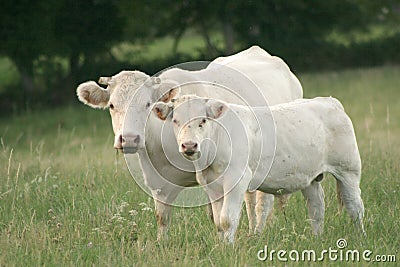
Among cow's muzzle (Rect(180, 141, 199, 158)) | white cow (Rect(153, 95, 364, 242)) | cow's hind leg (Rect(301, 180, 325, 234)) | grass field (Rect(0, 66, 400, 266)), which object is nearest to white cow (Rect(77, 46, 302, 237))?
grass field (Rect(0, 66, 400, 266))

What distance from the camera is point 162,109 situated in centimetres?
620

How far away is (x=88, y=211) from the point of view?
725 cm

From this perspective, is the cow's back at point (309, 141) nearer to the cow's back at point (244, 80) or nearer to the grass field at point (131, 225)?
the grass field at point (131, 225)

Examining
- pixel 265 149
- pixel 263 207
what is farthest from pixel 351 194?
pixel 263 207

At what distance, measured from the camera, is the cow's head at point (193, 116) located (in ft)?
19.2

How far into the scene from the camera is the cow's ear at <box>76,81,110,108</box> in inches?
283

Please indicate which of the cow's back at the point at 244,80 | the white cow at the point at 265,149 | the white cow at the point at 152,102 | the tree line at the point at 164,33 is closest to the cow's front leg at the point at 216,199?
the white cow at the point at 265,149

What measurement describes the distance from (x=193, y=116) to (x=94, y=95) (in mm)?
1553

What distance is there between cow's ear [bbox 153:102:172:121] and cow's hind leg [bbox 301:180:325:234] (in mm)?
1703

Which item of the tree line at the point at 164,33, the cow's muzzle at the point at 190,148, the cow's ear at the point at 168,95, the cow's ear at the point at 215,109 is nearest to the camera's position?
the cow's muzzle at the point at 190,148

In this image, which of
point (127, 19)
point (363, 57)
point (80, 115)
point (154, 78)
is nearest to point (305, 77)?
point (363, 57)

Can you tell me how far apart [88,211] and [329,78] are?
57.1 feet

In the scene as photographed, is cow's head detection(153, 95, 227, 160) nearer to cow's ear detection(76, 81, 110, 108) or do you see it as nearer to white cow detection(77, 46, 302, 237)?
white cow detection(77, 46, 302, 237)

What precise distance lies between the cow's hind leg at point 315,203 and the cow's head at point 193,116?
149cm
